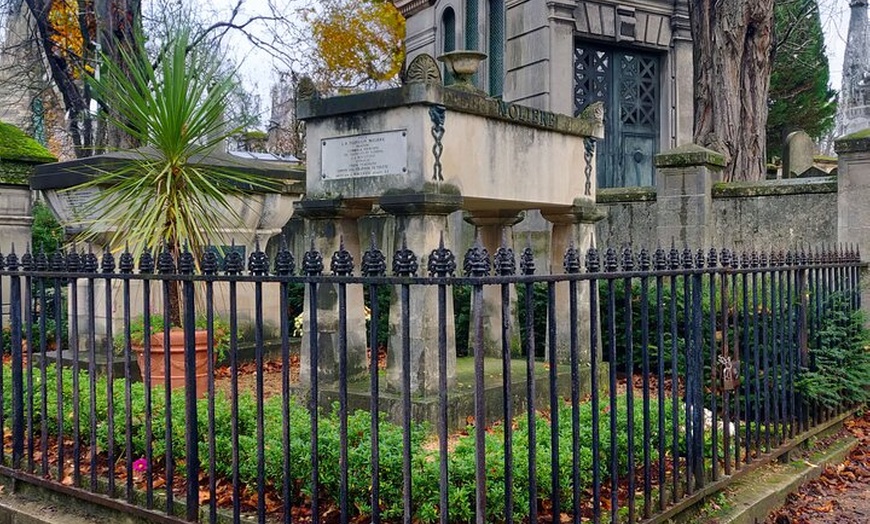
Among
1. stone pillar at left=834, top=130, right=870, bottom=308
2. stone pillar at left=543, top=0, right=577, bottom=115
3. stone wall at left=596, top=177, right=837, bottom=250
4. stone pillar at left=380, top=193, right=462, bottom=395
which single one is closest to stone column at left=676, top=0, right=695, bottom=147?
stone pillar at left=543, top=0, right=577, bottom=115

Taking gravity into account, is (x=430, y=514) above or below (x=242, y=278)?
below

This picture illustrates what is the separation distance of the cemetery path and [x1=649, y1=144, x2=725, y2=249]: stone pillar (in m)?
3.44

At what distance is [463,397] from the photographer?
17.8 feet

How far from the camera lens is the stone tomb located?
5.31 metres

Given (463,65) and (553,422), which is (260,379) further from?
(463,65)

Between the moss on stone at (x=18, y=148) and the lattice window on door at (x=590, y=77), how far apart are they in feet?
27.2

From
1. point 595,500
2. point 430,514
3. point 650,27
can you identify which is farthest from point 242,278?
point 650,27

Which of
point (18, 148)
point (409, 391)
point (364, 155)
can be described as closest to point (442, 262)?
point (409, 391)

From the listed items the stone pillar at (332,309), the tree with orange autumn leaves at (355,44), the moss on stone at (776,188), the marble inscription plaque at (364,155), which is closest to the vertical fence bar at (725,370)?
the marble inscription plaque at (364,155)

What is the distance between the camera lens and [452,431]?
5.29 metres

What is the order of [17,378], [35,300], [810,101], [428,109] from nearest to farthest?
1. [17,378]
2. [428,109]
3. [35,300]
4. [810,101]

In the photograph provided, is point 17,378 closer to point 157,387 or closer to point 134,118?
point 157,387

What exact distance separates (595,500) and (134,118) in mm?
4392

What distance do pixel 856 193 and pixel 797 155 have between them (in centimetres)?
703
